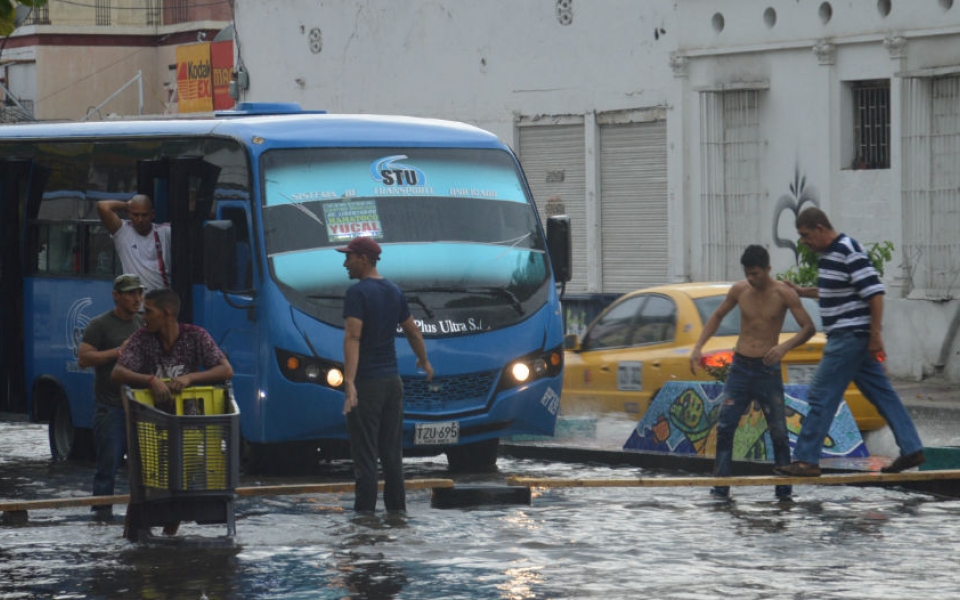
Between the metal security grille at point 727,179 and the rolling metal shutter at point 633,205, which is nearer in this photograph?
the metal security grille at point 727,179

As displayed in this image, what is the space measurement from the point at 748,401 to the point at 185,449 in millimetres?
4251

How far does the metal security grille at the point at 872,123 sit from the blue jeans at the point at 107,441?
50.2ft

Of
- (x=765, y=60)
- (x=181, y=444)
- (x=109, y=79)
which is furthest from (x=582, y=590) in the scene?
(x=109, y=79)

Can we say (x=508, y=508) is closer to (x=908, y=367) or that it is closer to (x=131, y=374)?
(x=131, y=374)

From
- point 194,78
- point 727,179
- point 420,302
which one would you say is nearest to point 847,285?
point 420,302

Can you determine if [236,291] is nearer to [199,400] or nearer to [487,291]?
[487,291]

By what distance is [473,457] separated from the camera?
1698 cm

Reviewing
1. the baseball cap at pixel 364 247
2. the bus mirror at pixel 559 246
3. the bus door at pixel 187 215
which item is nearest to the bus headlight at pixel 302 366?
the bus door at pixel 187 215

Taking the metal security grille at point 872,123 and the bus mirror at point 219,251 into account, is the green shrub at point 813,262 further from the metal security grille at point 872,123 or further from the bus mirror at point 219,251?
the bus mirror at point 219,251

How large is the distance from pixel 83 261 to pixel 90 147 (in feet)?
3.13

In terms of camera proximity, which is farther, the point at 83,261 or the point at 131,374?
the point at 83,261

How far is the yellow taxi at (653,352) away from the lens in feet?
57.7

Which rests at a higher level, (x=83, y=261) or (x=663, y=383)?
(x=83, y=261)

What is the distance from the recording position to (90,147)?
1794 centimetres
